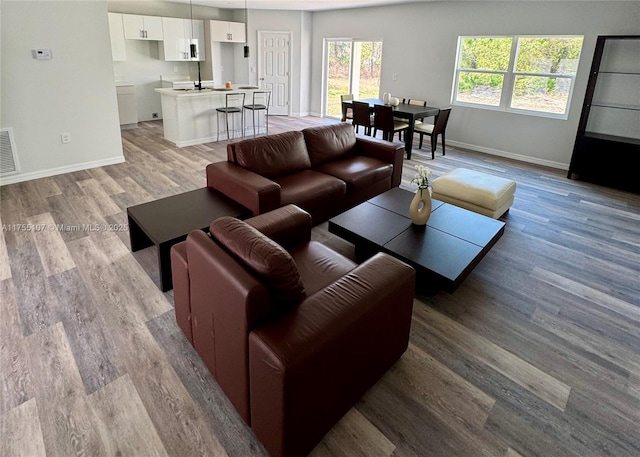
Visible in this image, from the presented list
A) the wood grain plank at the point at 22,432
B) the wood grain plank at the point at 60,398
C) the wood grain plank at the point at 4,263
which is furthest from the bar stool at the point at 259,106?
the wood grain plank at the point at 22,432

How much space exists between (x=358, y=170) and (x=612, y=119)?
3817 millimetres

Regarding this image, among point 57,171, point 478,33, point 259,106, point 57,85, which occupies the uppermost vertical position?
point 478,33

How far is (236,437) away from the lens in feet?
5.54

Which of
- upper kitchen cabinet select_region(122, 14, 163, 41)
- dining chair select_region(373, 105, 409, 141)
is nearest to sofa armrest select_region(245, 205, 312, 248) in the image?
dining chair select_region(373, 105, 409, 141)

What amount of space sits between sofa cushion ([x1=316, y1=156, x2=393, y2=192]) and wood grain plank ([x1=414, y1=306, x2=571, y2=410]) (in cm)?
159

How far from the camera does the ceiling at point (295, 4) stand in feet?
22.7

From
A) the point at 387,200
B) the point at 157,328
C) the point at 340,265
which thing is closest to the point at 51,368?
the point at 157,328

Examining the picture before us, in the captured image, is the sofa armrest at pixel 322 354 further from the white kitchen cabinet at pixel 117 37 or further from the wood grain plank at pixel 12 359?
the white kitchen cabinet at pixel 117 37

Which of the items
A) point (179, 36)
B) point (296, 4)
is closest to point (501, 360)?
point (296, 4)

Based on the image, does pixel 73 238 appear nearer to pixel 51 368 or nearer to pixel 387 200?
pixel 51 368

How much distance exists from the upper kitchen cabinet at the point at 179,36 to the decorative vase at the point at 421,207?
6.47 m

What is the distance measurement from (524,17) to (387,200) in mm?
4368

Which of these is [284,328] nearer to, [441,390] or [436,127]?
[441,390]

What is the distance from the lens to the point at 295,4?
7.44 metres
